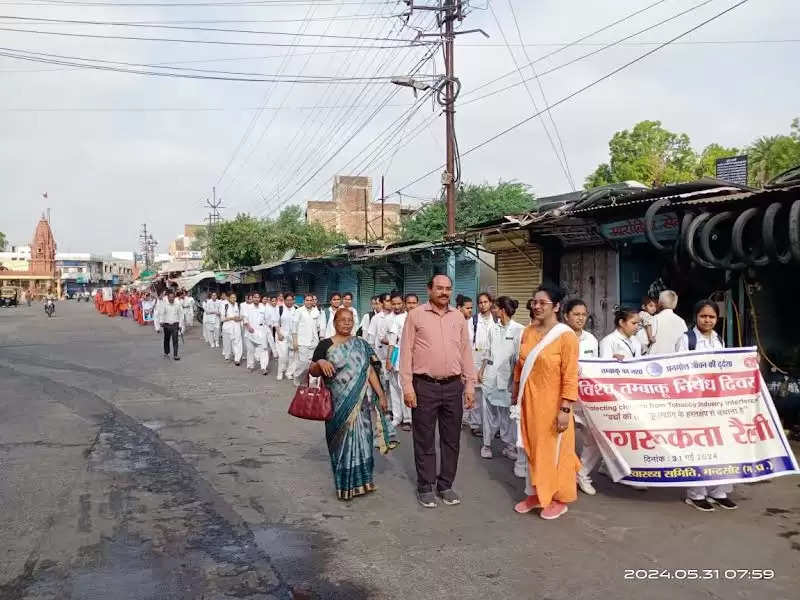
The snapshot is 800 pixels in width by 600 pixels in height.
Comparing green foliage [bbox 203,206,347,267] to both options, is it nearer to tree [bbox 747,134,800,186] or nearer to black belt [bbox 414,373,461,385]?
tree [bbox 747,134,800,186]

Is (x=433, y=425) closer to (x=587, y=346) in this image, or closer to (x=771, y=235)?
(x=587, y=346)

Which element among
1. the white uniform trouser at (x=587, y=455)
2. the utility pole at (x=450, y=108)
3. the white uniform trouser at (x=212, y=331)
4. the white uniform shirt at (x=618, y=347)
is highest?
the utility pole at (x=450, y=108)

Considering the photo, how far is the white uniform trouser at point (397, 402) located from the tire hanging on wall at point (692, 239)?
380 centimetres

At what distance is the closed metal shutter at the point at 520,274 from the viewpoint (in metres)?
13.6

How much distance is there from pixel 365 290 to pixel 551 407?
17.4 meters

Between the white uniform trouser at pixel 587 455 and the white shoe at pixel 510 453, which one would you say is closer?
the white uniform trouser at pixel 587 455

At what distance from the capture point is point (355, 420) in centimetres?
561

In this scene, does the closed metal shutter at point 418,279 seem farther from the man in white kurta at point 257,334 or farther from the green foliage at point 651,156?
the green foliage at point 651,156

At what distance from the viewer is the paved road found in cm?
396

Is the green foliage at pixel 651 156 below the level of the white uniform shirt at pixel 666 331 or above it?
above

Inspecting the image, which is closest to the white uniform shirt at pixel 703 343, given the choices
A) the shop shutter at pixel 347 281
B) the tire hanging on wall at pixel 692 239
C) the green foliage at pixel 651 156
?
the tire hanging on wall at pixel 692 239

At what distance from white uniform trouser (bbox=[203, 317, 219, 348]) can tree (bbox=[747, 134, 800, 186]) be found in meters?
18.0

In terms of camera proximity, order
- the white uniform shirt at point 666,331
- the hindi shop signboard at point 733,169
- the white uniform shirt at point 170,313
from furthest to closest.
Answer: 1. the white uniform shirt at point 170,313
2. the hindi shop signboard at point 733,169
3. the white uniform shirt at point 666,331

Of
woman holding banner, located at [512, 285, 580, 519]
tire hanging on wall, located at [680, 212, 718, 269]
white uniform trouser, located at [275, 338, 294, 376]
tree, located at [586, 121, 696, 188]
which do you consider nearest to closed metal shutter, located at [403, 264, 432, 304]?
white uniform trouser, located at [275, 338, 294, 376]
